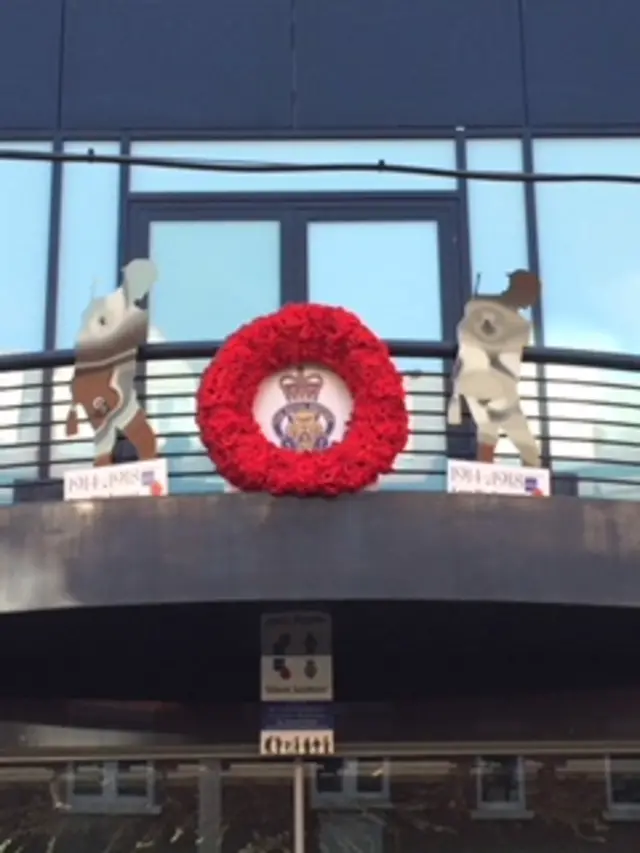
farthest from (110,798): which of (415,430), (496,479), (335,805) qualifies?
(496,479)

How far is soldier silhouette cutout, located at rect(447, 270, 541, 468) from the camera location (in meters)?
9.18

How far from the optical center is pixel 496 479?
345 inches

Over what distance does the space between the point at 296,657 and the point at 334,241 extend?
3.32m

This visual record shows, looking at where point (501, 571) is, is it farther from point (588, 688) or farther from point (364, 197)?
point (364, 197)

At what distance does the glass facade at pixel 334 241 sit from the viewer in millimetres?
11062

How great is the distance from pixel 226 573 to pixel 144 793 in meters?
3.00

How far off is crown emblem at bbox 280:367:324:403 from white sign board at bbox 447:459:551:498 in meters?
0.86

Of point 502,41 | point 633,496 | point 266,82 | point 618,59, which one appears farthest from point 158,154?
point 633,496

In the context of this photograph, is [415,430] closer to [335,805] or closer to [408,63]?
[335,805]

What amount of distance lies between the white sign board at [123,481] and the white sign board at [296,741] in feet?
6.32

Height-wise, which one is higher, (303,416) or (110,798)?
(303,416)

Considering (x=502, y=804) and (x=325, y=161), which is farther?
→ (x=325, y=161)

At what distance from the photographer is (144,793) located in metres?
10.6

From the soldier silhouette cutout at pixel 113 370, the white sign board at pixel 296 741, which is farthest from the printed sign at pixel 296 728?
the soldier silhouette cutout at pixel 113 370
